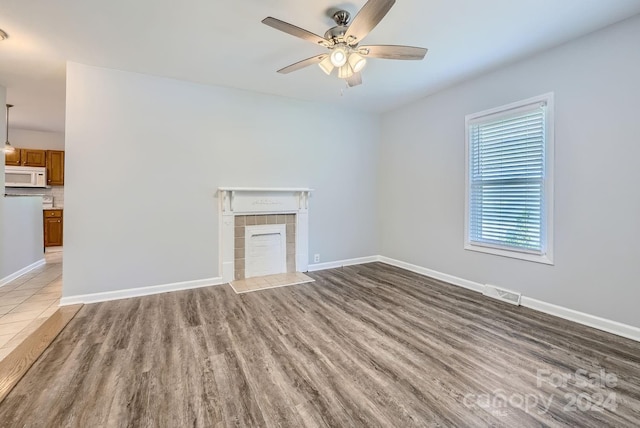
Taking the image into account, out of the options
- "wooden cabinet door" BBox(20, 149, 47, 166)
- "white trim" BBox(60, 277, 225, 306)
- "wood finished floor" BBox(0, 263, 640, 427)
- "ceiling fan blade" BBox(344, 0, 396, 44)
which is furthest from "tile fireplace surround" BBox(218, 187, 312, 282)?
"wooden cabinet door" BBox(20, 149, 47, 166)

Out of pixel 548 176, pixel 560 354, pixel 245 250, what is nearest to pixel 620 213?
pixel 548 176

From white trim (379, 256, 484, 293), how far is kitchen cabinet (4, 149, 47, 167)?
7746 millimetres

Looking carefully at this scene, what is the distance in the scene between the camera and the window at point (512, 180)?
3002 millimetres

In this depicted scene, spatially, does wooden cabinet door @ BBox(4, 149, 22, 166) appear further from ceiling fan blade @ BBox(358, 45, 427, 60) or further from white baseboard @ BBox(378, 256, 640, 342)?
white baseboard @ BBox(378, 256, 640, 342)

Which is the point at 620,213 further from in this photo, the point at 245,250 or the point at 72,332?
the point at 72,332

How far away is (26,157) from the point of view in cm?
627

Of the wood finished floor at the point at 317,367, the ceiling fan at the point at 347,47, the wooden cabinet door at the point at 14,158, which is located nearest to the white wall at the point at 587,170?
the wood finished floor at the point at 317,367

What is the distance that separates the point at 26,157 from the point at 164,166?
5.21 meters

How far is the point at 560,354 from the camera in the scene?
2.22 meters

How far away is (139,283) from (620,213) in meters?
5.08

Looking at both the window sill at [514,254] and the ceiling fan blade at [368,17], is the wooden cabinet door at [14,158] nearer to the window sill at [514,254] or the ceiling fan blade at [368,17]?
the ceiling fan blade at [368,17]

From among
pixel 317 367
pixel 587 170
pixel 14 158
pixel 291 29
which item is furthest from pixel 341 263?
pixel 14 158

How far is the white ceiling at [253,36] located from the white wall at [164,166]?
1.12 ft

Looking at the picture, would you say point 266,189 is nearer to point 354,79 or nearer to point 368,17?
point 354,79
